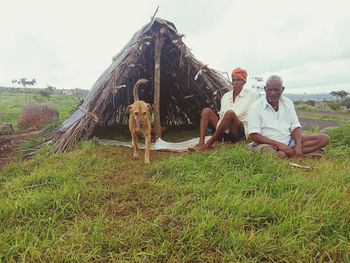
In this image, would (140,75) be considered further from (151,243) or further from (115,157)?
(151,243)

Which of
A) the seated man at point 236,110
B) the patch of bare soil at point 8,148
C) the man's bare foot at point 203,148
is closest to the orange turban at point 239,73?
the seated man at point 236,110

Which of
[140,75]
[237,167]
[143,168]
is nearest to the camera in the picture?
[237,167]

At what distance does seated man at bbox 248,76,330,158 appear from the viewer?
16.4ft

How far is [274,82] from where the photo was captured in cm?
498

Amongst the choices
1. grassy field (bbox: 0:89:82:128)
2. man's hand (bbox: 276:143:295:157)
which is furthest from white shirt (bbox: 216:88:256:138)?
grassy field (bbox: 0:89:82:128)

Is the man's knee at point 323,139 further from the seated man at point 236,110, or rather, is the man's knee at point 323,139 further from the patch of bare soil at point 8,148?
the patch of bare soil at point 8,148

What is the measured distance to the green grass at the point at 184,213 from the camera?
2678mm

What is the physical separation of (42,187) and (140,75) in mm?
4832

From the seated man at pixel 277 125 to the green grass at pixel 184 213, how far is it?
0.64m

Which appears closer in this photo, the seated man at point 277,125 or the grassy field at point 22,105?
the seated man at point 277,125

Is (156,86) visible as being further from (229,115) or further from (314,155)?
(314,155)

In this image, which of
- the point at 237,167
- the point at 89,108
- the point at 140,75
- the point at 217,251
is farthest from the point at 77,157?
the point at 140,75

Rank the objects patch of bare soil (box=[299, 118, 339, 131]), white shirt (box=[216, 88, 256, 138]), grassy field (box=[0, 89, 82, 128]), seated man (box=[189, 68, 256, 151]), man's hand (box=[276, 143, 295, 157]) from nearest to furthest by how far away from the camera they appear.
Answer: man's hand (box=[276, 143, 295, 157]) → seated man (box=[189, 68, 256, 151]) → white shirt (box=[216, 88, 256, 138]) → patch of bare soil (box=[299, 118, 339, 131]) → grassy field (box=[0, 89, 82, 128])

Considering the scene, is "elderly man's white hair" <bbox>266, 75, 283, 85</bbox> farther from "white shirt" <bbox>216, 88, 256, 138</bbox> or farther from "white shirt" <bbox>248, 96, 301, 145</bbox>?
"white shirt" <bbox>216, 88, 256, 138</bbox>
